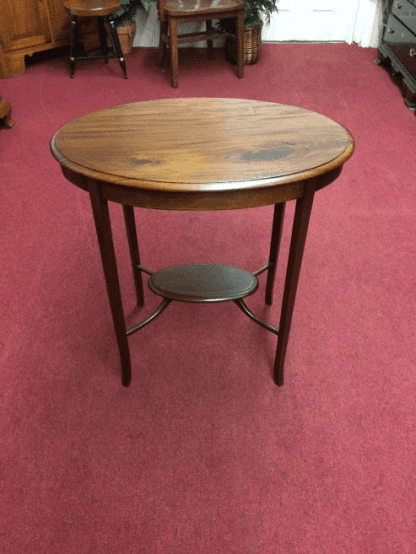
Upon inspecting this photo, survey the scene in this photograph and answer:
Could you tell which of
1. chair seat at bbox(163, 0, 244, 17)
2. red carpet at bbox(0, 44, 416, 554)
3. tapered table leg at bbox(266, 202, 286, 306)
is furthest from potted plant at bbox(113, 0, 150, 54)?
tapered table leg at bbox(266, 202, 286, 306)

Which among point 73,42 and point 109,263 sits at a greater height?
point 109,263

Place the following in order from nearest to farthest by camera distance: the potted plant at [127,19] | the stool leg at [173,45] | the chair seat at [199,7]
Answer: the chair seat at [199,7], the stool leg at [173,45], the potted plant at [127,19]

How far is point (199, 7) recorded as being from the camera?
10.3ft

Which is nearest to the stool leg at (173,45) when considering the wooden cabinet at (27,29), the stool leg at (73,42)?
the stool leg at (73,42)

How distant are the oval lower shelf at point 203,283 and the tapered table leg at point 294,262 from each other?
20cm

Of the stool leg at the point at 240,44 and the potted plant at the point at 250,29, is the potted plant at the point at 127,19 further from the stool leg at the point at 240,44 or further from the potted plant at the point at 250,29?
the stool leg at the point at 240,44

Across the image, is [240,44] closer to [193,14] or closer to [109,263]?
[193,14]

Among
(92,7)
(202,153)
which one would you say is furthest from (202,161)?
(92,7)

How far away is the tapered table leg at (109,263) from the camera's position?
105 cm

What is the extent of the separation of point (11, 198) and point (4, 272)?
0.63 meters

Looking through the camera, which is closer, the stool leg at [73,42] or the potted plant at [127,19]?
the stool leg at [73,42]

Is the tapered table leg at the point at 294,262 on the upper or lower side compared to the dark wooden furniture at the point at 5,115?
upper

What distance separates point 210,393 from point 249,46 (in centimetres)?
337

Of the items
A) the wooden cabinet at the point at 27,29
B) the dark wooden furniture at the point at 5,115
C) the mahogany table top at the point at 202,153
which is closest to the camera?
the mahogany table top at the point at 202,153
